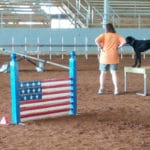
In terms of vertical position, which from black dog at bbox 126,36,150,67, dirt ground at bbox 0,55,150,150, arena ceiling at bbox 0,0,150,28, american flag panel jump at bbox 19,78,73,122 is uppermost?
arena ceiling at bbox 0,0,150,28

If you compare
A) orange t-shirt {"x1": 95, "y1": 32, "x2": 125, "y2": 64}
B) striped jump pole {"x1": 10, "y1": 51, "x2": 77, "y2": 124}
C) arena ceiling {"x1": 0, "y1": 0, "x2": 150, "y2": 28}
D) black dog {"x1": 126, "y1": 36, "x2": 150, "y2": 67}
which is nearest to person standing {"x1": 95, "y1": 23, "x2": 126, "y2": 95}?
orange t-shirt {"x1": 95, "y1": 32, "x2": 125, "y2": 64}

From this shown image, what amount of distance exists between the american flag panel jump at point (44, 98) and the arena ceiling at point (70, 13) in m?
19.7

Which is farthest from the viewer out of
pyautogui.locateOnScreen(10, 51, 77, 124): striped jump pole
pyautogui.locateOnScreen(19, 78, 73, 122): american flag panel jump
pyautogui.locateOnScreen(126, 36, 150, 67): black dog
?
pyautogui.locateOnScreen(126, 36, 150, 67): black dog

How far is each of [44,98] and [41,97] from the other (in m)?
0.07

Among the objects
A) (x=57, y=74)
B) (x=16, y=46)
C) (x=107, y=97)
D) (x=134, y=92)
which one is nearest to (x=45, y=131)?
(x=107, y=97)

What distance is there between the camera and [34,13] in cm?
2966

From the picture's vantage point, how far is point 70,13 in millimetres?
29438

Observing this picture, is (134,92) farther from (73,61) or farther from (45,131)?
(45,131)

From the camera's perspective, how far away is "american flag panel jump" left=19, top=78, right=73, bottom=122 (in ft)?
25.7

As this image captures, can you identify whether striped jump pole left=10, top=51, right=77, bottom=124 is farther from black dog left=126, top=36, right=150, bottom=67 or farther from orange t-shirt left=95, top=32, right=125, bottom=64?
black dog left=126, top=36, right=150, bottom=67

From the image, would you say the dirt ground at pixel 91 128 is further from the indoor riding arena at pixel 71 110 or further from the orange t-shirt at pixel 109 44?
the orange t-shirt at pixel 109 44

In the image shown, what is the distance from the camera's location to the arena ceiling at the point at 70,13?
2905cm

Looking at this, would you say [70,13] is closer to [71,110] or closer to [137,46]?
[137,46]

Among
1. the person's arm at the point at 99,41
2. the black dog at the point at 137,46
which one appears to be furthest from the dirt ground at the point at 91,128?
the black dog at the point at 137,46
